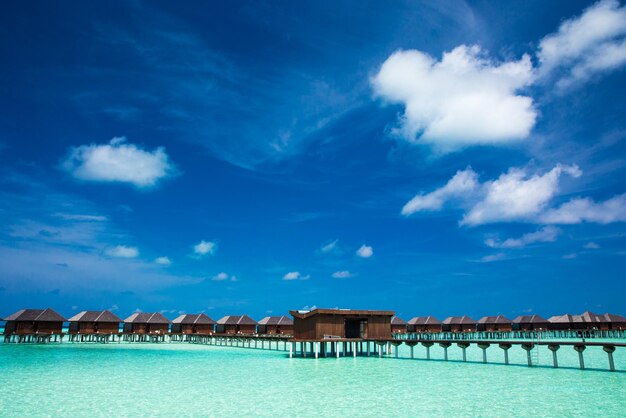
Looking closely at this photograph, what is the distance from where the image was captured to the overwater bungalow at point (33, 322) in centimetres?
5291

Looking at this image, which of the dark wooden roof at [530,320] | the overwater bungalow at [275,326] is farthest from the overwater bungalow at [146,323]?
the dark wooden roof at [530,320]

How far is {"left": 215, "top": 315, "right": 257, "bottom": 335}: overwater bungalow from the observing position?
62906mm

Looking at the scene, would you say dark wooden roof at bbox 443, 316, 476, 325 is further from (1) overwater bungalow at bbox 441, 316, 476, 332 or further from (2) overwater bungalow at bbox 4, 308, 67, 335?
(2) overwater bungalow at bbox 4, 308, 67, 335

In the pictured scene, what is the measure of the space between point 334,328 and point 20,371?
19999mm

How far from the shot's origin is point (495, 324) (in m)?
70.2

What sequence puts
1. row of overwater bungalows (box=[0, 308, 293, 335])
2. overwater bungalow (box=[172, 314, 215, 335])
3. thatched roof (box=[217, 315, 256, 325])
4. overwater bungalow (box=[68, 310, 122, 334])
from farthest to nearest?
overwater bungalow (box=[172, 314, 215, 335]), thatched roof (box=[217, 315, 256, 325]), overwater bungalow (box=[68, 310, 122, 334]), row of overwater bungalows (box=[0, 308, 293, 335])

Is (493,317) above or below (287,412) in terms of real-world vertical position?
above

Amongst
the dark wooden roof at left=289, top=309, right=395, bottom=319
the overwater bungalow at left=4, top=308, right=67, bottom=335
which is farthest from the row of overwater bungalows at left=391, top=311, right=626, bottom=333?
the overwater bungalow at left=4, top=308, right=67, bottom=335

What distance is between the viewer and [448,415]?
45.4ft

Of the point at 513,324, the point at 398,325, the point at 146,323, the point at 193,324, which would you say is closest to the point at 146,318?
the point at 146,323

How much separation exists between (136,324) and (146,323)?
1277mm

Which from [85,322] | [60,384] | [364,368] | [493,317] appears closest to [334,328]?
[364,368]

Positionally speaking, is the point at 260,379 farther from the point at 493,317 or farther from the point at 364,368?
the point at 493,317

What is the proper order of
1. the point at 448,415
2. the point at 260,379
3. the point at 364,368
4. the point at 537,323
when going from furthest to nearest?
1. the point at 537,323
2. the point at 364,368
3. the point at 260,379
4. the point at 448,415
